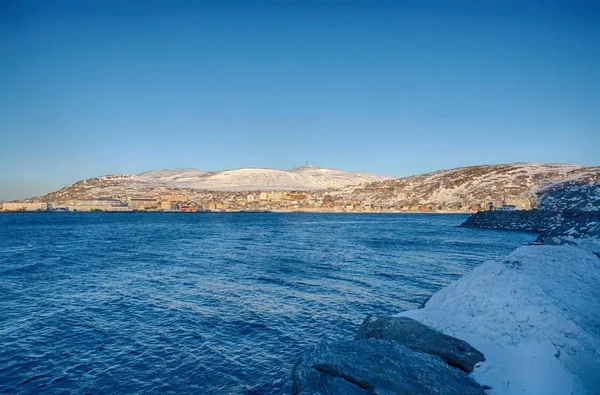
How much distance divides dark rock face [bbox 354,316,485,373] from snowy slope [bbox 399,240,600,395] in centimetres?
39

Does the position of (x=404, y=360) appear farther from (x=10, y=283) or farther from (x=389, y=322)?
(x=10, y=283)

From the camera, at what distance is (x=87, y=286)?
1032 inches

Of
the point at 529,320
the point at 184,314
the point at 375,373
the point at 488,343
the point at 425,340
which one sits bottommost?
the point at 184,314

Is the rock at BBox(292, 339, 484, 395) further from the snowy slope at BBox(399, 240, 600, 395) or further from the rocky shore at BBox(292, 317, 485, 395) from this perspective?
the snowy slope at BBox(399, 240, 600, 395)

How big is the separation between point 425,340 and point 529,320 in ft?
11.7

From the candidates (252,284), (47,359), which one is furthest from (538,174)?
(47,359)

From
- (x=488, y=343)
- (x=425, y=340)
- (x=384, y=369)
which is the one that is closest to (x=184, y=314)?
(x=425, y=340)

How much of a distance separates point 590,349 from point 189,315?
16.3 metres

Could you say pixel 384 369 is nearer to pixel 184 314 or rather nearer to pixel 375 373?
A: pixel 375 373

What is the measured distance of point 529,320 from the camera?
471 inches

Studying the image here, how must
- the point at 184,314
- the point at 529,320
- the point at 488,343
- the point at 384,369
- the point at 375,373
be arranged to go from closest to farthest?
the point at 375,373
the point at 384,369
the point at 488,343
the point at 529,320
the point at 184,314

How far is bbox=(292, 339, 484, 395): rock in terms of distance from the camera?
26.9 ft

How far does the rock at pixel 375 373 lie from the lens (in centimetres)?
819

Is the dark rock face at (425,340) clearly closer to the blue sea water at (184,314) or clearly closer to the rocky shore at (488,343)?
the rocky shore at (488,343)
